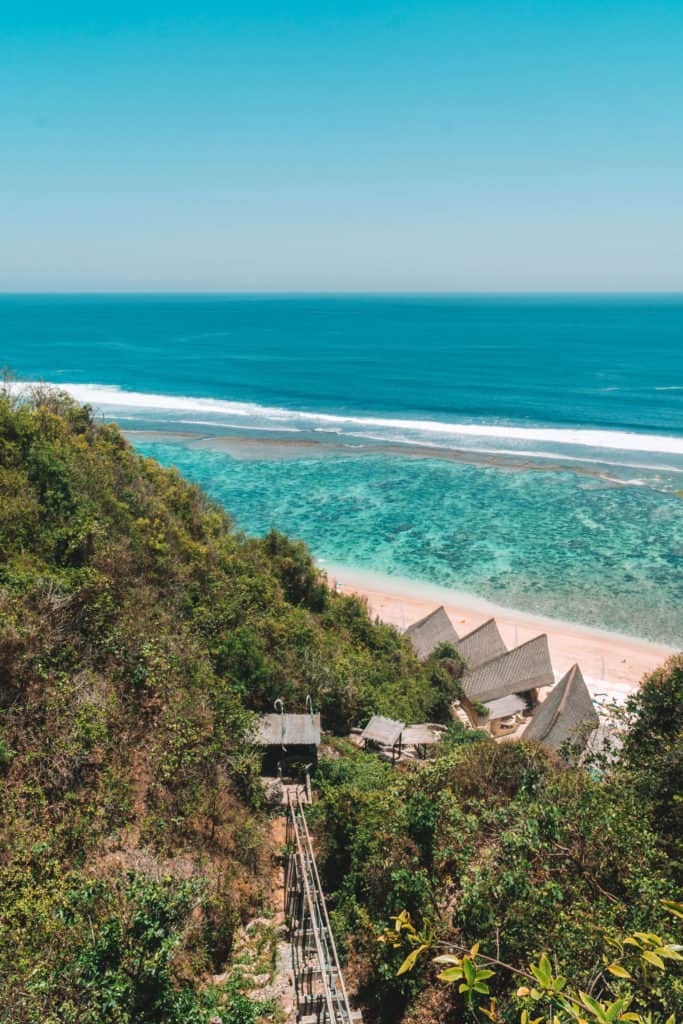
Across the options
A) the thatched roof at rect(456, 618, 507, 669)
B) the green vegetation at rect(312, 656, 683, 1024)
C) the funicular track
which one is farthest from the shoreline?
the funicular track

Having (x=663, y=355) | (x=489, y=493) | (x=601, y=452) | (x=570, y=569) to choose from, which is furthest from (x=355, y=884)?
(x=663, y=355)

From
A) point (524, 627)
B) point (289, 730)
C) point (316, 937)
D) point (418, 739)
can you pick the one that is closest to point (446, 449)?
point (524, 627)

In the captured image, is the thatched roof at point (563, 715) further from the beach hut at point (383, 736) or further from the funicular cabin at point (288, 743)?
the funicular cabin at point (288, 743)

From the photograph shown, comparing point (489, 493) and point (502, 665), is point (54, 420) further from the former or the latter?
point (489, 493)

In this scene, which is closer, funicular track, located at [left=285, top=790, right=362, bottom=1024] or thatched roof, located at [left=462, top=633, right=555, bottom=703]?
funicular track, located at [left=285, top=790, right=362, bottom=1024]

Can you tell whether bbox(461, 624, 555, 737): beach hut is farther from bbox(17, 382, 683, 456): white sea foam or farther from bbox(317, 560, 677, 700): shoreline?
bbox(17, 382, 683, 456): white sea foam
